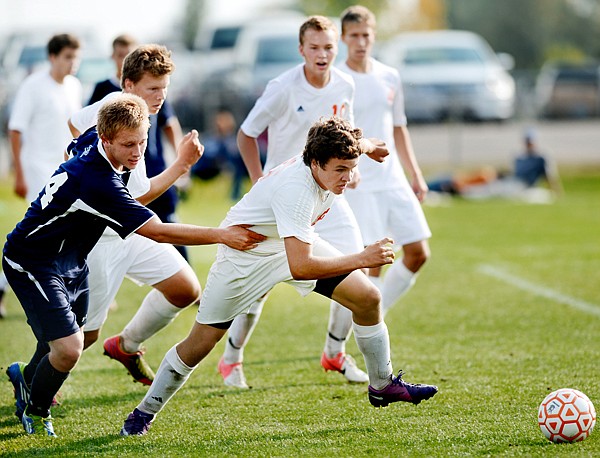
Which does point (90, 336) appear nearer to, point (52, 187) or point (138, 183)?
point (138, 183)

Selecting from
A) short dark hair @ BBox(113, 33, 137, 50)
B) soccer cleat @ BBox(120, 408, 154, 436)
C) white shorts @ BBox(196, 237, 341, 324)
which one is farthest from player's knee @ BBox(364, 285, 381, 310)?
short dark hair @ BBox(113, 33, 137, 50)

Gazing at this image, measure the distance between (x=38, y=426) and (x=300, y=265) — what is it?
1.65 m

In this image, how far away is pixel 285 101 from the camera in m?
6.21

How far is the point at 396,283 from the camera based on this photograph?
725cm

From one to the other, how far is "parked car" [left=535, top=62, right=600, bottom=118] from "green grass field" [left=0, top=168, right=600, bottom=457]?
17.0 metres

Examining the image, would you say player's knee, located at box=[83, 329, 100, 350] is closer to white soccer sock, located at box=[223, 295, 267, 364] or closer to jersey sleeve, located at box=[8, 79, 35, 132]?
white soccer sock, located at box=[223, 295, 267, 364]

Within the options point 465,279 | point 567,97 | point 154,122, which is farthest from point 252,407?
point 567,97

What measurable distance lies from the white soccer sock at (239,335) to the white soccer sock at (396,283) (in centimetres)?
125

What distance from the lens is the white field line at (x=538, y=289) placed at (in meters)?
8.52

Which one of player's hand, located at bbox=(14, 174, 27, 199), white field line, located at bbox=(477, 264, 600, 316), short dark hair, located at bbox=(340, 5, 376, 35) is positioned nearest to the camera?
short dark hair, located at bbox=(340, 5, 376, 35)

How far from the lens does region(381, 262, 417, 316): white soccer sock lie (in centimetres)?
722

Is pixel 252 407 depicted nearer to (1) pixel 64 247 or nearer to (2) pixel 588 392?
(1) pixel 64 247

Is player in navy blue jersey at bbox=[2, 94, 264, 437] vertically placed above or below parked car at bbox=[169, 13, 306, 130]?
above

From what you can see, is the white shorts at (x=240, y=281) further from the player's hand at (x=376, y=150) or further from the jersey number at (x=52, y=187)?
the jersey number at (x=52, y=187)
